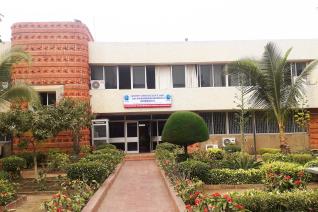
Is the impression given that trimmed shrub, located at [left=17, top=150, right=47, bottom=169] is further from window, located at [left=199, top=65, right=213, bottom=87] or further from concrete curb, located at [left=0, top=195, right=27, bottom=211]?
window, located at [left=199, top=65, right=213, bottom=87]

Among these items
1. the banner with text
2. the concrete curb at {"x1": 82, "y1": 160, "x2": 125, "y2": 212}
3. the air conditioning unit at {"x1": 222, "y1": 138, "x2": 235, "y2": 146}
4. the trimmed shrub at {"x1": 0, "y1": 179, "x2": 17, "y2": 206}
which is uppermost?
the banner with text

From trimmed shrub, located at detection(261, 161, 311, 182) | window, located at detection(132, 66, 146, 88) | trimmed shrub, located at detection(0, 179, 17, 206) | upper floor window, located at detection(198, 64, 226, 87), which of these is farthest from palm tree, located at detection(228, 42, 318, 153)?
trimmed shrub, located at detection(0, 179, 17, 206)

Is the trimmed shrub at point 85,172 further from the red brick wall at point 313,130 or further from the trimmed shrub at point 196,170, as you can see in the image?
the red brick wall at point 313,130

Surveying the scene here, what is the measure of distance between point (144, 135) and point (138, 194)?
15.0 meters

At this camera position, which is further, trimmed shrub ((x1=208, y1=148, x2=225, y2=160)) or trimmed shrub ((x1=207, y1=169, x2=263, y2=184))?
trimmed shrub ((x1=208, y1=148, x2=225, y2=160))

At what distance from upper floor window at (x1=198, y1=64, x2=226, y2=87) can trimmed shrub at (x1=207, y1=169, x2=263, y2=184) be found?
13.4m

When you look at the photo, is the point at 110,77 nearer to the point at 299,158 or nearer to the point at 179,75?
the point at 179,75

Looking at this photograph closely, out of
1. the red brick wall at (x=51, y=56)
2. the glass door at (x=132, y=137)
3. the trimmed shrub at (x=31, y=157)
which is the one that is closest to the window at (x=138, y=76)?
the glass door at (x=132, y=137)

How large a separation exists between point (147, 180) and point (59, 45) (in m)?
11.2

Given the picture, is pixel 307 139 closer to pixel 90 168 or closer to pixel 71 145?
pixel 71 145

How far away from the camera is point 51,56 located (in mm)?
23422

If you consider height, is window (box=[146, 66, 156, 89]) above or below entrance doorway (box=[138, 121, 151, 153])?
above

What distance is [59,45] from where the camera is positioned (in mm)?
23531

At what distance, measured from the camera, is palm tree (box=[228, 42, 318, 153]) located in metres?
17.8
